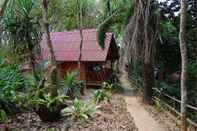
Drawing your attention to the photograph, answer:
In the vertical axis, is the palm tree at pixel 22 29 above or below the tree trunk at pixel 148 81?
above

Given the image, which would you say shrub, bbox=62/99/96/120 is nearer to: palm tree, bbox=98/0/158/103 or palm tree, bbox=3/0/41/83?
palm tree, bbox=98/0/158/103

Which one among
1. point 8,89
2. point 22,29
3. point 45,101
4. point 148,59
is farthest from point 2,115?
point 22,29

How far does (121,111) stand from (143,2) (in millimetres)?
4895

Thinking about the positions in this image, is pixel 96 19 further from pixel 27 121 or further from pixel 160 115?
pixel 27 121

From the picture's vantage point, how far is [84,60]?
2125cm

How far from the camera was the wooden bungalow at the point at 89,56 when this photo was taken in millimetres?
21203

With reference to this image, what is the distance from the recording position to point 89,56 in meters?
21.2

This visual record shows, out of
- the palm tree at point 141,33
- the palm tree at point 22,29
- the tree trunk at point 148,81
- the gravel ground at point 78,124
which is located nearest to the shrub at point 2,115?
the gravel ground at point 78,124

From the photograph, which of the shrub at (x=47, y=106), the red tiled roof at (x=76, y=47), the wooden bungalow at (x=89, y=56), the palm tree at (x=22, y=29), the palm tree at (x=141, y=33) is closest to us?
the shrub at (x=47, y=106)

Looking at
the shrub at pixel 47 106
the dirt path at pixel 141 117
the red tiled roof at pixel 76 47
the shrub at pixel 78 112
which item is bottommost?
the dirt path at pixel 141 117

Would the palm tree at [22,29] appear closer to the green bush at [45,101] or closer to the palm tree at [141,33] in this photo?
the palm tree at [141,33]

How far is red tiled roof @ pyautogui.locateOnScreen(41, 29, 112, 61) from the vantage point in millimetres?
21031

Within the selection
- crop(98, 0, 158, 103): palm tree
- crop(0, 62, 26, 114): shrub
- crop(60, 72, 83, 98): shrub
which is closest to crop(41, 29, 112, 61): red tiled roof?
crop(60, 72, 83, 98): shrub

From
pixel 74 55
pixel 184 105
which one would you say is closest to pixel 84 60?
pixel 74 55
